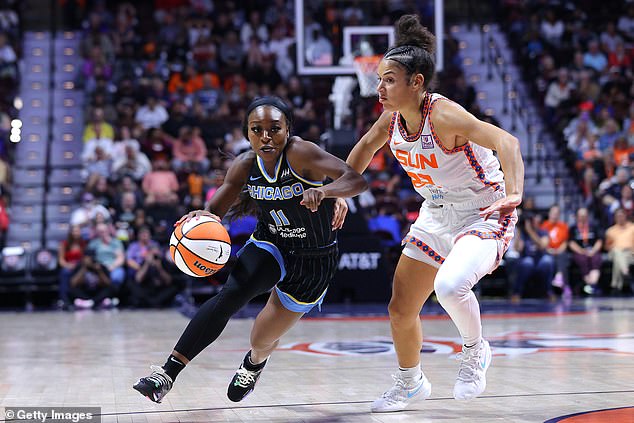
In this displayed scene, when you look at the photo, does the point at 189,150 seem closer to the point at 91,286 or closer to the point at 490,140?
the point at 91,286

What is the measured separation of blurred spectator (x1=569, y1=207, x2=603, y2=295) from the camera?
12.6 metres

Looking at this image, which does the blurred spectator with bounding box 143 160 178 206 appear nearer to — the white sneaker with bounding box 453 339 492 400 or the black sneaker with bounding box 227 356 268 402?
the black sneaker with bounding box 227 356 268 402

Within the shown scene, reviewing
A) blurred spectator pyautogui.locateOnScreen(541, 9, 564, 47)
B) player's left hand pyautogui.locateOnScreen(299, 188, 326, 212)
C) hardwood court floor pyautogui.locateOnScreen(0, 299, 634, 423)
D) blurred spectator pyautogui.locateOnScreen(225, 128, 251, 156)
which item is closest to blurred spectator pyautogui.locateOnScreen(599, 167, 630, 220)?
hardwood court floor pyautogui.locateOnScreen(0, 299, 634, 423)

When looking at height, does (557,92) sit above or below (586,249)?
above

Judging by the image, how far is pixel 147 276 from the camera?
12.0 meters

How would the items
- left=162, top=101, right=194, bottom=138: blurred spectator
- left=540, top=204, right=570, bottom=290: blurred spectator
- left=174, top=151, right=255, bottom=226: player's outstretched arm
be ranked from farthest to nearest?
left=162, top=101, right=194, bottom=138: blurred spectator
left=540, top=204, right=570, bottom=290: blurred spectator
left=174, top=151, right=255, bottom=226: player's outstretched arm

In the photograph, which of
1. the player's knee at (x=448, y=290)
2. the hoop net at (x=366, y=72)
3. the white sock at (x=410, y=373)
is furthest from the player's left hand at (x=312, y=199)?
the hoop net at (x=366, y=72)

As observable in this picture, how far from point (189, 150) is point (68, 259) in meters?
2.84

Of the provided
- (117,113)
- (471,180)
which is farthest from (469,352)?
(117,113)

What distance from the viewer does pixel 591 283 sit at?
12.6 m

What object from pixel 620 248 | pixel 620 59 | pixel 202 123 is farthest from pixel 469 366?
pixel 620 59

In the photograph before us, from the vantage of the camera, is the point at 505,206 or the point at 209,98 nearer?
the point at 505,206

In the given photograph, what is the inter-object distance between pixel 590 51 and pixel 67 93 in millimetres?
9707

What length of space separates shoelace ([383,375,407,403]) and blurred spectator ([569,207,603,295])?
8.69 metres
